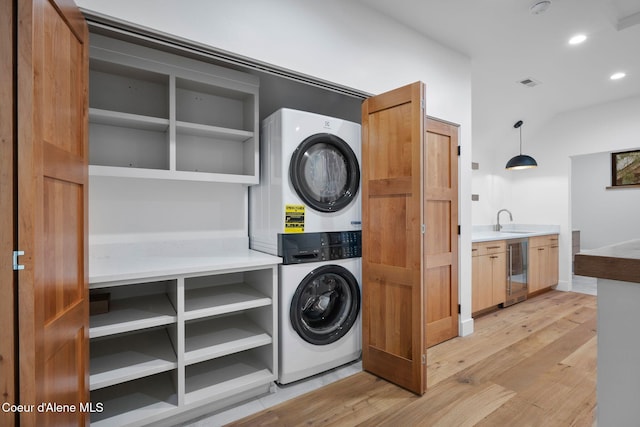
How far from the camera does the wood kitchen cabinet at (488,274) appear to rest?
3334 mm

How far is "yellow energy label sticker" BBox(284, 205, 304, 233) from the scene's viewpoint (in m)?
2.06

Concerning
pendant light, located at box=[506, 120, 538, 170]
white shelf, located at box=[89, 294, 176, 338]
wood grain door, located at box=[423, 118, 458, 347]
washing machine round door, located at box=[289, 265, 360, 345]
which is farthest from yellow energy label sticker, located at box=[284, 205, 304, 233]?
pendant light, located at box=[506, 120, 538, 170]

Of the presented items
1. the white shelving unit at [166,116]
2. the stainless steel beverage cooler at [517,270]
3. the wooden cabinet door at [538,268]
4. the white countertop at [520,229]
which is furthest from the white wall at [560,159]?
the white shelving unit at [166,116]

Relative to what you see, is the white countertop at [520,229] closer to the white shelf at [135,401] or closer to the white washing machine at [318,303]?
the white washing machine at [318,303]

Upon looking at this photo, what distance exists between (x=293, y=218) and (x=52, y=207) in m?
1.26

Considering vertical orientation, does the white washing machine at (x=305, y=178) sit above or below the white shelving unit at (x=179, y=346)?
above

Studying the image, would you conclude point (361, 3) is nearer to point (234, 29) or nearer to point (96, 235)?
point (234, 29)

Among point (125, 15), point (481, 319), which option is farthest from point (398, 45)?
point (481, 319)

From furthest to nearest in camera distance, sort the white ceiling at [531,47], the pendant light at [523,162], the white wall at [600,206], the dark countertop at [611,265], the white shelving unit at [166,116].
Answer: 1. the white wall at [600,206]
2. the pendant light at [523,162]
3. the white ceiling at [531,47]
4. the white shelving unit at [166,116]
5. the dark countertop at [611,265]

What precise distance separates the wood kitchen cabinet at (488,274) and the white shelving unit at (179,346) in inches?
94.5

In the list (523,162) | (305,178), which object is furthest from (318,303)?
(523,162)

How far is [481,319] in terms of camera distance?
3.41 meters

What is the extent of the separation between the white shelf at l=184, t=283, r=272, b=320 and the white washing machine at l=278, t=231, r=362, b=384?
203 mm

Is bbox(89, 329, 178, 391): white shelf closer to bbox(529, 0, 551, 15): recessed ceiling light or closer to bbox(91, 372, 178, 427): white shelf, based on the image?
bbox(91, 372, 178, 427): white shelf
